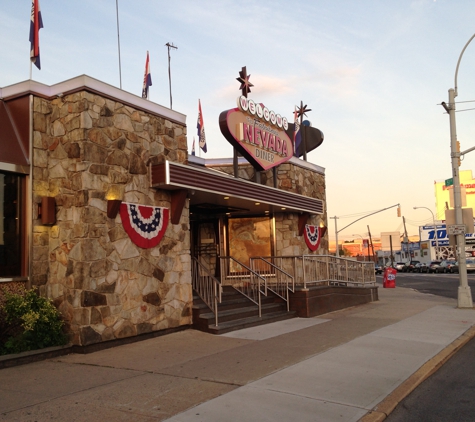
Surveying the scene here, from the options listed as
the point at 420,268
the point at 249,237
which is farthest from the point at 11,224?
the point at 420,268

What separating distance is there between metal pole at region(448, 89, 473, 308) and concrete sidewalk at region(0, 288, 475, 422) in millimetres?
4404

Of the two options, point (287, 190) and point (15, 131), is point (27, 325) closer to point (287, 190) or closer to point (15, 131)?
point (15, 131)

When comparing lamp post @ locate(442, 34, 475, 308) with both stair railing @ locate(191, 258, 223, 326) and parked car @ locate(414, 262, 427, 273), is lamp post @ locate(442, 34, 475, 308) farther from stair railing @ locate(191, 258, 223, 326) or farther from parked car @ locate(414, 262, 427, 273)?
parked car @ locate(414, 262, 427, 273)

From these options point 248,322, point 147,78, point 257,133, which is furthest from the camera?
point 147,78

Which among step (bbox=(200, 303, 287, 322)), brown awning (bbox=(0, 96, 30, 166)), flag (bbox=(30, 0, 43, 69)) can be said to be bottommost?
step (bbox=(200, 303, 287, 322))

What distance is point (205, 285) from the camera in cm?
1268

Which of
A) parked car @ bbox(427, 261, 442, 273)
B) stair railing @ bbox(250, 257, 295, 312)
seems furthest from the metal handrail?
parked car @ bbox(427, 261, 442, 273)

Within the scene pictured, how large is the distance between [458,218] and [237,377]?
11.6m

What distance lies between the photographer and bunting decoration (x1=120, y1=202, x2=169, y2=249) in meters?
10.4

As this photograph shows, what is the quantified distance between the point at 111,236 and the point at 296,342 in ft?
13.9

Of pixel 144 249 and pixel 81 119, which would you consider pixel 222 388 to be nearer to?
pixel 144 249

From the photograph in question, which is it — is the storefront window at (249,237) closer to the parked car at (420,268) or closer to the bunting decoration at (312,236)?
the bunting decoration at (312,236)

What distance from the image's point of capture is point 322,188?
64.7ft

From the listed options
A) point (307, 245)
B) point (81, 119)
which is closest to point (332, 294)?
point (307, 245)
